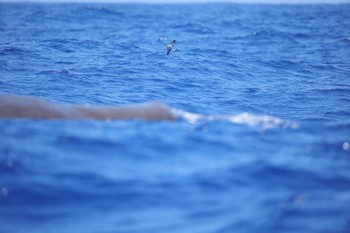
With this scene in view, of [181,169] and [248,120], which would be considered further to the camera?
[248,120]

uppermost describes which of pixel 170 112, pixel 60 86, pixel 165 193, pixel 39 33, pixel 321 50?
pixel 39 33

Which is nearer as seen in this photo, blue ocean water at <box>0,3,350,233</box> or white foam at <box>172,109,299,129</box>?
blue ocean water at <box>0,3,350,233</box>

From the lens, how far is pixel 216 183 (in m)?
6.45

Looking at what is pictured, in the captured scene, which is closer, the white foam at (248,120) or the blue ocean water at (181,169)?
the blue ocean water at (181,169)

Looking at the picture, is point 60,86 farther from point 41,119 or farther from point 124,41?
point 124,41

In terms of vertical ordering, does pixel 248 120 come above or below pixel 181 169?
above

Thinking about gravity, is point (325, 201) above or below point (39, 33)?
below

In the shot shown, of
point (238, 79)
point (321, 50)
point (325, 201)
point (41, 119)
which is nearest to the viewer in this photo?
point (325, 201)

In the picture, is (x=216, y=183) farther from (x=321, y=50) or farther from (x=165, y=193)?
(x=321, y=50)

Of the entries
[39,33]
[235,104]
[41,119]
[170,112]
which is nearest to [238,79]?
[235,104]

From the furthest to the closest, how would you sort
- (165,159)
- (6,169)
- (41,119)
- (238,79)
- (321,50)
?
(321,50), (238,79), (41,119), (165,159), (6,169)

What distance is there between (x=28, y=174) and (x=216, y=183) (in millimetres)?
2905

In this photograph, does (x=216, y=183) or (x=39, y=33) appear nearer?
(x=216, y=183)

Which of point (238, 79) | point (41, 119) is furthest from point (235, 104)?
point (41, 119)
